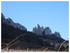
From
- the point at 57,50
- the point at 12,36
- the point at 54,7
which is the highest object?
the point at 54,7

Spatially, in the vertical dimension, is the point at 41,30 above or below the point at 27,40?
above

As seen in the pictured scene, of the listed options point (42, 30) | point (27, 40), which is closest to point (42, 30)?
point (42, 30)

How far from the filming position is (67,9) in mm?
2678

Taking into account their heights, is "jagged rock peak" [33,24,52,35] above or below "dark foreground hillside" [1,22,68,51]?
above

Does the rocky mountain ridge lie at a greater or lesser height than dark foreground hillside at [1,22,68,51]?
greater

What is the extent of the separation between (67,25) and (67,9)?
241mm

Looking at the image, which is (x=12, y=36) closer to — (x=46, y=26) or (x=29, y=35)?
(x=29, y=35)

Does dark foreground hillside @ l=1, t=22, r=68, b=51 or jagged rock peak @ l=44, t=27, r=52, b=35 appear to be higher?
jagged rock peak @ l=44, t=27, r=52, b=35

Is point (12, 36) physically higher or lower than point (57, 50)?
higher

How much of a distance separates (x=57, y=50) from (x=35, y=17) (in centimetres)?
61

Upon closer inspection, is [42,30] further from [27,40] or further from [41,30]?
[27,40]

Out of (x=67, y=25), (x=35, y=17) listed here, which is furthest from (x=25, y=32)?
(x=67, y=25)

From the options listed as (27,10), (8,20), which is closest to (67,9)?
(27,10)

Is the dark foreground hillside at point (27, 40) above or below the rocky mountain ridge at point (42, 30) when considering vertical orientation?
below
